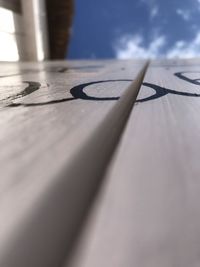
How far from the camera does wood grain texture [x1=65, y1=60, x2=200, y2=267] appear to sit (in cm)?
9

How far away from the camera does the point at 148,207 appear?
0.11 m

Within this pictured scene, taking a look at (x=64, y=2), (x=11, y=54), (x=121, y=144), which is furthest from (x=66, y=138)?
(x=64, y=2)

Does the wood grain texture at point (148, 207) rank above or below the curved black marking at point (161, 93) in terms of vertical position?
above

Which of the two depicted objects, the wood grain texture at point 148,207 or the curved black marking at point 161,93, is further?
the curved black marking at point 161,93

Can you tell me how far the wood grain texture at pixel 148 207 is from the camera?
0.09 metres

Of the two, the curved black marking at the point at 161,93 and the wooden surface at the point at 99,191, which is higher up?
the wooden surface at the point at 99,191

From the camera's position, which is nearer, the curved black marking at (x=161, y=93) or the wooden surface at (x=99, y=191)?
the wooden surface at (x=99, y=191)

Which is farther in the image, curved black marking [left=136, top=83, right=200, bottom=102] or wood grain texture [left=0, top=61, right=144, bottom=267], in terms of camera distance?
curved black marking [left=136, top=83, right=200, bottom=102]

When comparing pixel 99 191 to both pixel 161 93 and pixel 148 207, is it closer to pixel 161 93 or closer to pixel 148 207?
pixel 148 207

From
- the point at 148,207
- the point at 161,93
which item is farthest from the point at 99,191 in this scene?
the point at 161,93

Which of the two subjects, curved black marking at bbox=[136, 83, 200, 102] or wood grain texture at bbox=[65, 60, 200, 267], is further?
curved black marking at bbox=[136, 83, 200, 102]

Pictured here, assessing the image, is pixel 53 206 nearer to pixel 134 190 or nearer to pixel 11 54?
pixel 134 190

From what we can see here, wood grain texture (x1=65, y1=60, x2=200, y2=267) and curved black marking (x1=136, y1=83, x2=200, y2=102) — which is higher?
wood grain texture (x1=65, y1=60, x2=200, y2=267)

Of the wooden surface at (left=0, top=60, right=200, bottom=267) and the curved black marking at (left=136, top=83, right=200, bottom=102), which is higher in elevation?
the wooden surface at (left=0, top=60, right=200, bottom=267)
